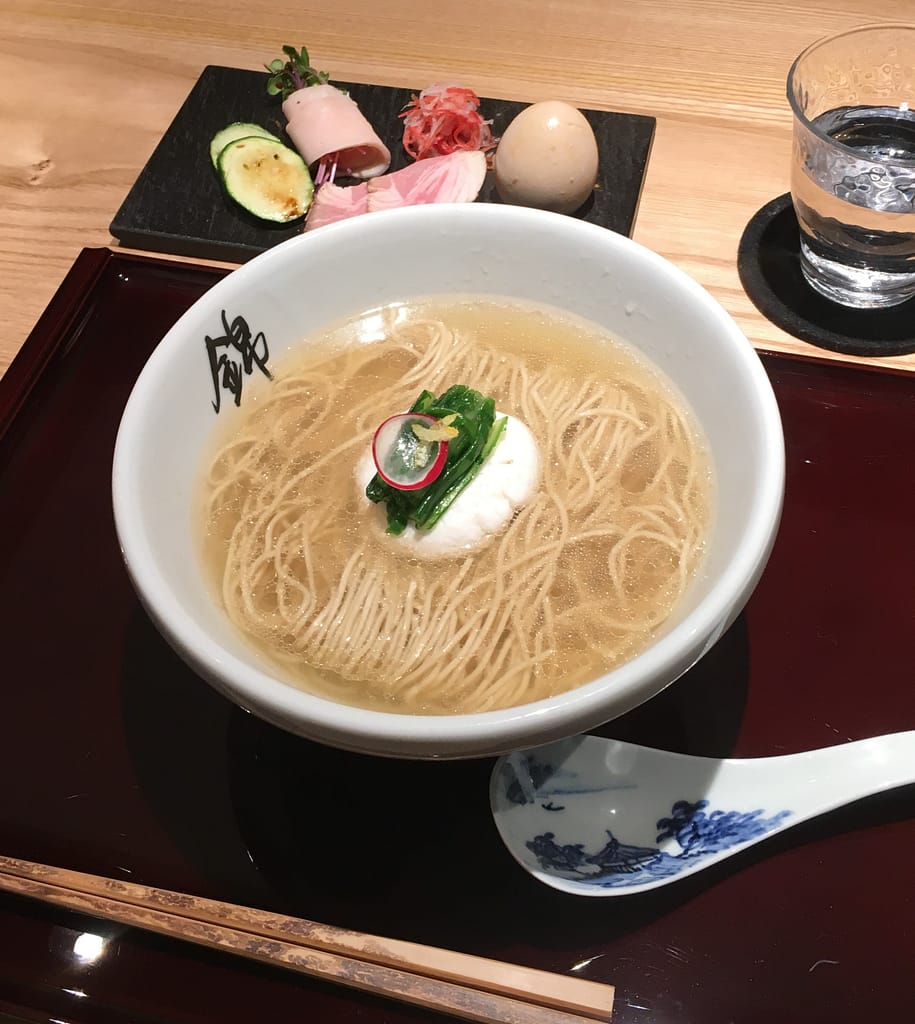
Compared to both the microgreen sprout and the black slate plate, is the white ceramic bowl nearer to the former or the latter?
the black slate plate

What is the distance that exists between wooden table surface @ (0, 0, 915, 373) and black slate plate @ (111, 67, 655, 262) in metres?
0.05

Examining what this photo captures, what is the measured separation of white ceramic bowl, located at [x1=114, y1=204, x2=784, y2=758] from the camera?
2.24ft

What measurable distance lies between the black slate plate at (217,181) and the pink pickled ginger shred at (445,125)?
0.04 m

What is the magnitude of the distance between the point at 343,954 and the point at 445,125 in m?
1.43

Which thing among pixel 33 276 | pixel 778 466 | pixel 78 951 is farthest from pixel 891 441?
pixel 33 276

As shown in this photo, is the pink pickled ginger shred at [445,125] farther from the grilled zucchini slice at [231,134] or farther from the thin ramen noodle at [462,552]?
the thin ramen noodle at [462,552]

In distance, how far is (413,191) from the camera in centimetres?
161

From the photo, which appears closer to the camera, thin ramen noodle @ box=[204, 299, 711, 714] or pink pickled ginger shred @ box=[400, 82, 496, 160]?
thin ramen noodle @ box=[204, 299, 711, 714]

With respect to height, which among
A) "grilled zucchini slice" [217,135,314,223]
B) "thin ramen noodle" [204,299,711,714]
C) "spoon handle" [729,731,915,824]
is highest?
"grilled zucchini slice" [217,135,314,223]

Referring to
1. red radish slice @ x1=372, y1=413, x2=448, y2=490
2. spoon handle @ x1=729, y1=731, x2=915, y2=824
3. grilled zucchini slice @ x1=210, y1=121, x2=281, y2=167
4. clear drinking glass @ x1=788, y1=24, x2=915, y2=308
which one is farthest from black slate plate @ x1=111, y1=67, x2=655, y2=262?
spoon handle @ x1=729, y1=731, x2=915, y2=824

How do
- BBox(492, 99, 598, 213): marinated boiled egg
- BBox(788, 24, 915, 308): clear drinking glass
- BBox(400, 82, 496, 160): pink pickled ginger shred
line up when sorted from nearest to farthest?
BBox(788, 24, 915, 308): clear drinking glass → BBox(492, 99, 598, 213): marinated boiled egg → BBox(400, 82, 496, 160): pink pickled ginger shred

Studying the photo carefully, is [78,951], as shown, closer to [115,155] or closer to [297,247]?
[297,247]

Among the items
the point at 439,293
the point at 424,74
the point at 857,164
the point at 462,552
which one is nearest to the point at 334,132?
the point at 424,74

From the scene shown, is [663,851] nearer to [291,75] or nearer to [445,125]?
[445,125]
